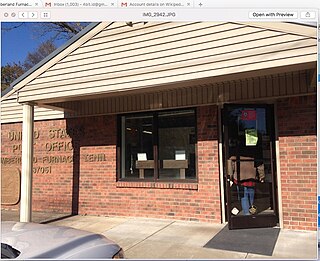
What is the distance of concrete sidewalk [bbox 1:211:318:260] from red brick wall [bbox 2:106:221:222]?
0.94 ft

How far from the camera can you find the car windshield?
86.3 inches

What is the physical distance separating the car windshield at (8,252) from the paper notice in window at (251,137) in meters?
4.66

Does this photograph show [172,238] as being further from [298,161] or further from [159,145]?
[298,161]

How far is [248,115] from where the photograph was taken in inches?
237

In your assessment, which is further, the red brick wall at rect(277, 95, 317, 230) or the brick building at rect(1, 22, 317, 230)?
the red brick wall at rect(277, 95, 317, 230)

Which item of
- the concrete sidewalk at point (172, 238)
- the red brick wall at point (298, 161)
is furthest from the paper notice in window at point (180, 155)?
the red brick wall at point (298, 161)

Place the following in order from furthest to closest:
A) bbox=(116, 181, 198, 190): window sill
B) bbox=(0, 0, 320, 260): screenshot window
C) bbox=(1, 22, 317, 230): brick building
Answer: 1. bbox=(116, 181, 198, 190): window sill
2. bbox=(1, 22, 317, 230): brick building
3. bbox=(0, 0, 320, 260): screenshot window

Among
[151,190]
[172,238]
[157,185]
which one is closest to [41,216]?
[151,190]

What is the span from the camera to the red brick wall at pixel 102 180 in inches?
248

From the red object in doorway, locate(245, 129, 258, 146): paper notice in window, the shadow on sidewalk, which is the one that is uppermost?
the red object in doorway

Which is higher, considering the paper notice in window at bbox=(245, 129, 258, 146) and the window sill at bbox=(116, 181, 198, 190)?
the paper notice in window at bbox=(245, 129, 258, 146)

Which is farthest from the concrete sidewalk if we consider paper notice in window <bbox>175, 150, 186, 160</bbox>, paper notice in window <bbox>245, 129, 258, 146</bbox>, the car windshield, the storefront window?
the car windshield

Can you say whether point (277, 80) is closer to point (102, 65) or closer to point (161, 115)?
point (161, 115)

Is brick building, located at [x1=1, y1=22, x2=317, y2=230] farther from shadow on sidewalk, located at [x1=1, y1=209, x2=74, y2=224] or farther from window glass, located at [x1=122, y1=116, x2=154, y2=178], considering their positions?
shadow on sidewalk, located at [x1=1, y1=209, x2=74, y2=224]
